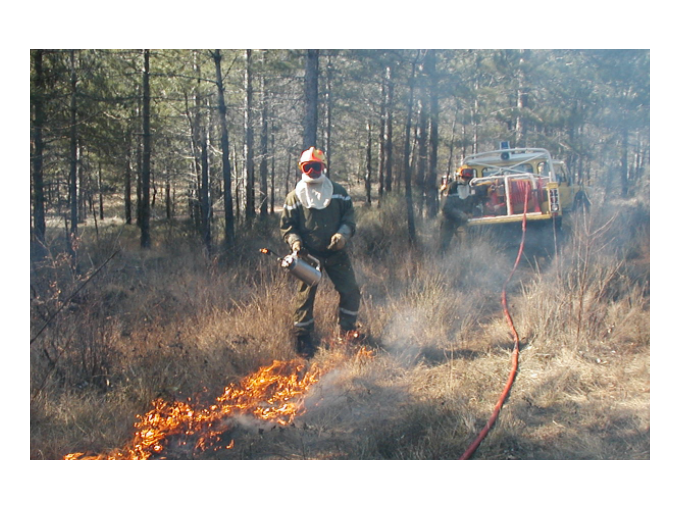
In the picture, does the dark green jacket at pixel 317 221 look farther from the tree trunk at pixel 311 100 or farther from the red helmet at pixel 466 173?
the red helmet at pixel 466 173

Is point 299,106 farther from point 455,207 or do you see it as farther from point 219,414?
point 219,414

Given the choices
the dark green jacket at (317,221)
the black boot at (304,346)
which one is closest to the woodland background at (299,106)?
the dark green jacket at (317,221)

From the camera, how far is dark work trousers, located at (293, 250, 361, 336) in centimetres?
434

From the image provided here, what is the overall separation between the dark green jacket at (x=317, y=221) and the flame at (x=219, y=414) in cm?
106

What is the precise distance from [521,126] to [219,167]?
710 centimetres

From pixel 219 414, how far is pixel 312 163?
2081 millimetres

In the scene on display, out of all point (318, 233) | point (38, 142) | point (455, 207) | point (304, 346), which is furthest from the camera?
point (455, 207)

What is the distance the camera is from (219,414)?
140 inches

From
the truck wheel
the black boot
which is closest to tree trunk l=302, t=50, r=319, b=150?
the black boot

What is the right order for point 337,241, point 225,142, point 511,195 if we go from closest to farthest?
point 337,241
point 511,195
point 225,142

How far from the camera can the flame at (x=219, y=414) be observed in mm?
3287

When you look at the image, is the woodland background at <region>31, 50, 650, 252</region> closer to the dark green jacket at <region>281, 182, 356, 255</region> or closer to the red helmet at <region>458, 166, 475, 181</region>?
the red helmet at <region>458, 166, 475, 181</region>

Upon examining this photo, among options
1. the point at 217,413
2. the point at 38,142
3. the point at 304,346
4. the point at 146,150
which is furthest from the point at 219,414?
the point at 146,150

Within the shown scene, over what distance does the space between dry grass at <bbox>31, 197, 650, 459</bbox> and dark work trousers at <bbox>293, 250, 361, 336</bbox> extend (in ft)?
0.77
